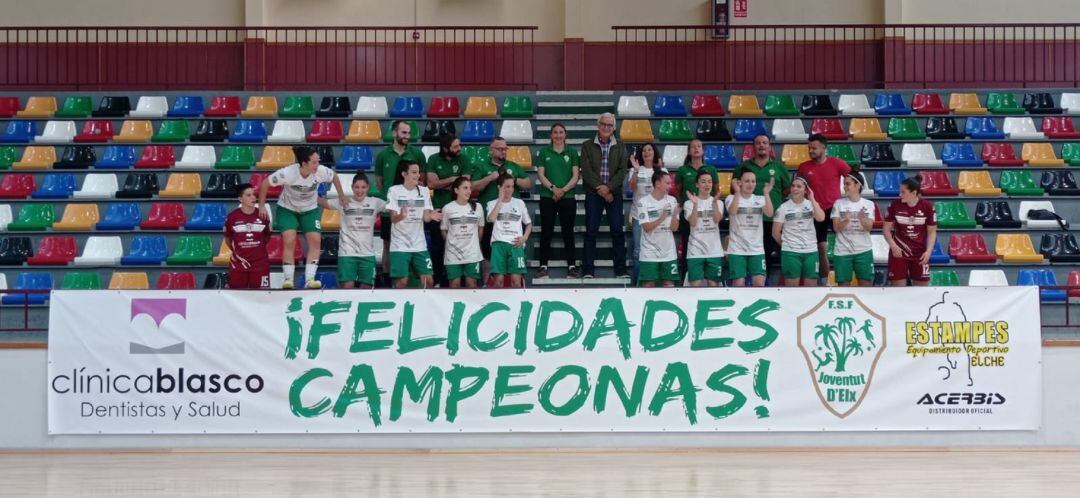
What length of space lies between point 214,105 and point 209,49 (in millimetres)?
2680

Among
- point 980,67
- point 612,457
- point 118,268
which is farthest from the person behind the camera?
point 980,67

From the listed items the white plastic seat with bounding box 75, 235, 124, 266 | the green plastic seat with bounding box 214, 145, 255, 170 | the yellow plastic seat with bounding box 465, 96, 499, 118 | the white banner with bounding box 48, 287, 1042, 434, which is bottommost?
the white banner with bounding box 48, 287, 1042, 434

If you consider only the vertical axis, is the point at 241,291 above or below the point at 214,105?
below

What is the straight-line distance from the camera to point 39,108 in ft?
63.3

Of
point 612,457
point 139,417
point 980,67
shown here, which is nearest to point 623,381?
point 612,457

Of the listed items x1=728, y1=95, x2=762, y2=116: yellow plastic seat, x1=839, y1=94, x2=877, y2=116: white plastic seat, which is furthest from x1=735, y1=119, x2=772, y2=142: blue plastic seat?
x1=839, y1=94, x2=877, y2=116: white plastic seat

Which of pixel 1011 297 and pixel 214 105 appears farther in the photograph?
pixel 214 105

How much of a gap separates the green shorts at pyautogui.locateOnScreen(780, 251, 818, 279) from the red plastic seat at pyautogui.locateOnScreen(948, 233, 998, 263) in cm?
339

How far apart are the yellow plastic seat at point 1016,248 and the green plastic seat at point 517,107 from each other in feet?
22.0

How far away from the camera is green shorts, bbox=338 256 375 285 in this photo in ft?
44.2

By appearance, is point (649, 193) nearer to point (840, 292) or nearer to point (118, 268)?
point (840, 292)

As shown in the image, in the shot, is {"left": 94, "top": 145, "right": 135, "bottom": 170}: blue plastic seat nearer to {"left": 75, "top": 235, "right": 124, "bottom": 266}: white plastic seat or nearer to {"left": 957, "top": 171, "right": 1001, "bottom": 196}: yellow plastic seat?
{"left": 75, "top": 235, "right": 124, "bottom": 266}: white plastic seat

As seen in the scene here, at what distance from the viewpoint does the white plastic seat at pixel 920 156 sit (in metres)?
18.0

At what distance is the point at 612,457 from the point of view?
11.4 m
